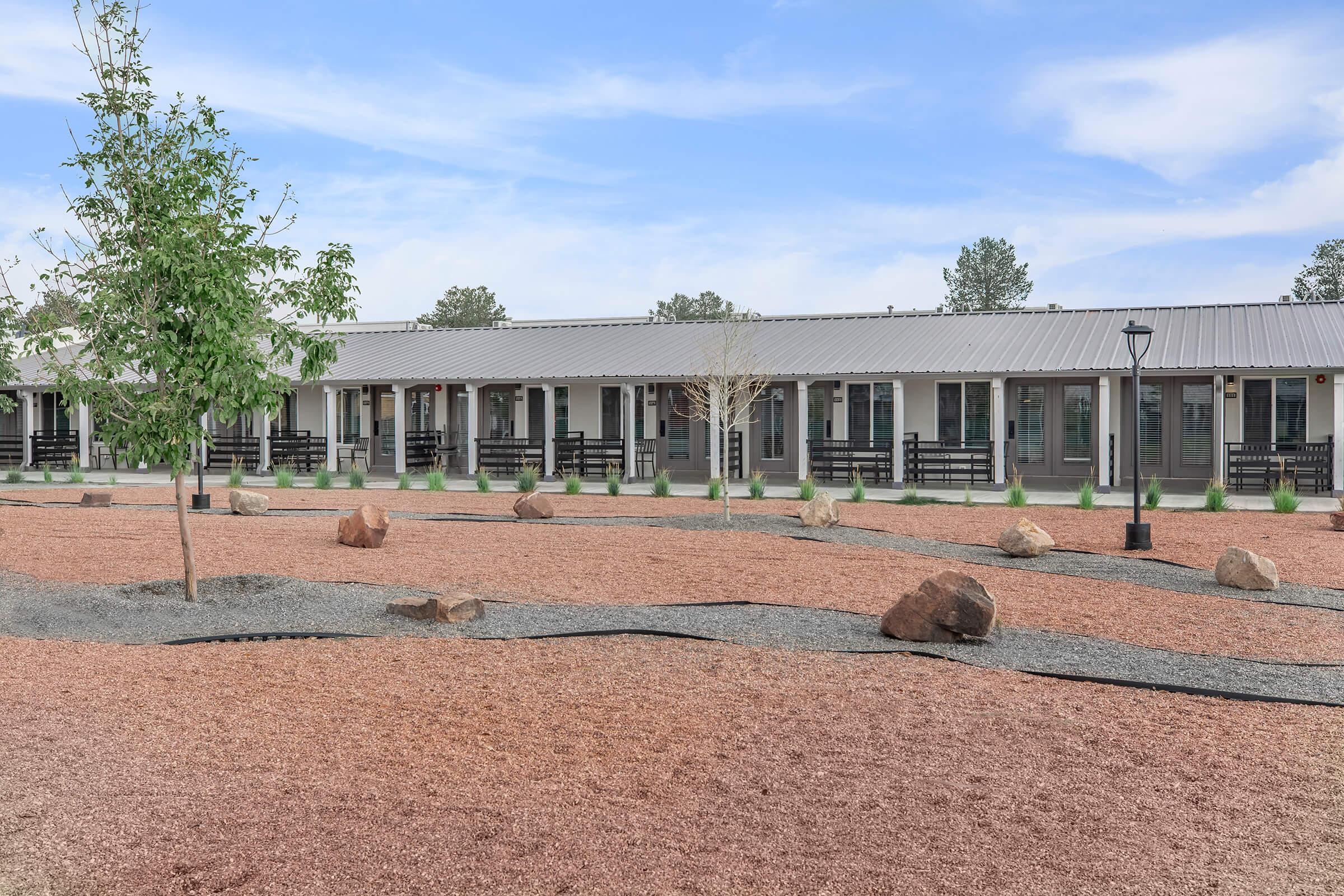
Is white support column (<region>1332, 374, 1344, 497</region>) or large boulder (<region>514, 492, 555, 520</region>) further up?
white support column (<region>1332, 374, 1344, 497</region>)

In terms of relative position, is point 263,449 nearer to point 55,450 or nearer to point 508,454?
point 508,454

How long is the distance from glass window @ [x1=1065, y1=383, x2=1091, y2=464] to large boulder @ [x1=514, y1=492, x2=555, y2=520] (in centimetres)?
1253

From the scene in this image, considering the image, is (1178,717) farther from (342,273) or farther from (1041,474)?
(1041,474)

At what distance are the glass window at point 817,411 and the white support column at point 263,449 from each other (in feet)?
40.9

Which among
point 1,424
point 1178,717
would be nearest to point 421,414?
point 1,424

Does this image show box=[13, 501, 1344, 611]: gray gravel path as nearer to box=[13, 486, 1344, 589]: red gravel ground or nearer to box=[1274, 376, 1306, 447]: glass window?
box=[13, 486, 1344, 589]: red gravel ground

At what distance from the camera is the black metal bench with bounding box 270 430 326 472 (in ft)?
89.0

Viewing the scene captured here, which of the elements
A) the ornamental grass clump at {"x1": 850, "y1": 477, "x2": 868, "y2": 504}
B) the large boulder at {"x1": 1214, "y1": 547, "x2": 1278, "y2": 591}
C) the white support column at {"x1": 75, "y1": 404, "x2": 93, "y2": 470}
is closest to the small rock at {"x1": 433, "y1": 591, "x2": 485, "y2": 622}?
the large boulder at {"x1": 1214, "y1": 547, "x2": 1278, "y2": 591}

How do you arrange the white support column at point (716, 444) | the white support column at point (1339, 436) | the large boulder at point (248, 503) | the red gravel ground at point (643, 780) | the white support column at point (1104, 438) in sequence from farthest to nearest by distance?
the white support column at point (1104, 438), the white support column at point (1339, 436), the white support column at point (716, 444), the large boulder at point (248, 503), the red gravel ground at point (643, 780)

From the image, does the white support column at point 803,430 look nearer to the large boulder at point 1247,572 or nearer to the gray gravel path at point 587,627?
the large boulder at point 1247,572

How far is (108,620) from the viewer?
875 cm

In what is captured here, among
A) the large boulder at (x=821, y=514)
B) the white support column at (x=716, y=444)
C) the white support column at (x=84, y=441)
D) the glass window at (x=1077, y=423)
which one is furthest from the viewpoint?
the white support column at (x=84, y=441)

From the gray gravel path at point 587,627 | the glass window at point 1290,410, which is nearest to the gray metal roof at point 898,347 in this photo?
the glass window at point 1290,410

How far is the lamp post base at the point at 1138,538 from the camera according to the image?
12930 mm
